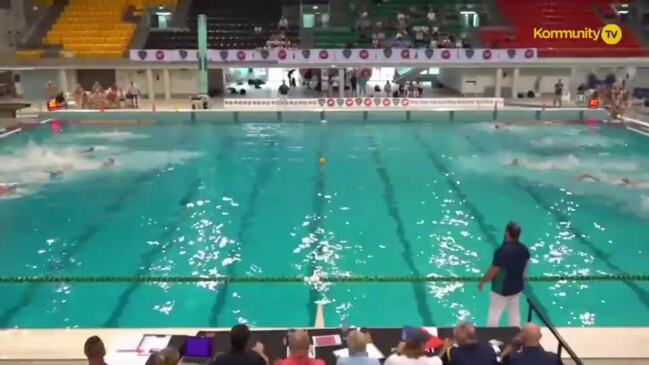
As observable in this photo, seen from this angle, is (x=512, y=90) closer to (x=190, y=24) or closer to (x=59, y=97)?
(x=190, y=24)

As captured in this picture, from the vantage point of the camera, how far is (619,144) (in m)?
14.0

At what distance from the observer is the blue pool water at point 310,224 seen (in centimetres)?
632

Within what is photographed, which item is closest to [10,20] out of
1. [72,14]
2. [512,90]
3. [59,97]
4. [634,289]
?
[72,14]

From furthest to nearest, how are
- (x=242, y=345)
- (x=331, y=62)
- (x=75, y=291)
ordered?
(x=331, y=62) → (x=75, y=291) → (x=242, y=345)

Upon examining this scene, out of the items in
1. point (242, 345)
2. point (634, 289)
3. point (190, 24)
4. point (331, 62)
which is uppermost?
point (190, 24)

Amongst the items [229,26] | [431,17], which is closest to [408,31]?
[431,17]

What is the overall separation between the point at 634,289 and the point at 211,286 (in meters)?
4.41

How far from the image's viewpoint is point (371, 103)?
18.8 metres

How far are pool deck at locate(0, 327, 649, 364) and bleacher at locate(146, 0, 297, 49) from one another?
18546 mm

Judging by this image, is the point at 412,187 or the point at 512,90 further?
the point at 512,90

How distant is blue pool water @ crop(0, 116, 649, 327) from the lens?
6.32 meters

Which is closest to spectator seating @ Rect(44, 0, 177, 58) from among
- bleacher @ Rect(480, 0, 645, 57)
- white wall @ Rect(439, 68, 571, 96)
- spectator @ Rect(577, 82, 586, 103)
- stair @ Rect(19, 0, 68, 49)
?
stair @ Rect(19, 0, 68, 49)

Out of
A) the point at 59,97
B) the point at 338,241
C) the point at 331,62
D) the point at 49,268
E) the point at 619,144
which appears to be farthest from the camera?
the point at 331,62

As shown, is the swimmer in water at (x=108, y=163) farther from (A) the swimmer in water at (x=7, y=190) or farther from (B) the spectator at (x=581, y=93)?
(B) the spectator at (x=581, y=93)
